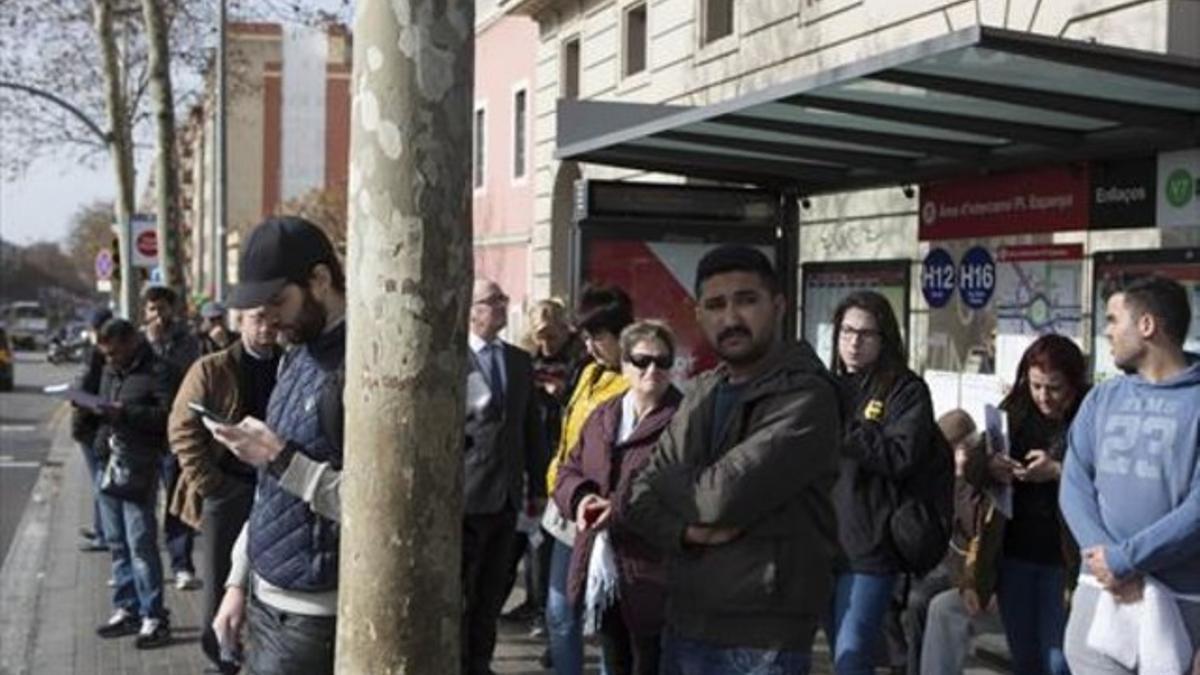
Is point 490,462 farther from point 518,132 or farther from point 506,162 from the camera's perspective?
point 506,162

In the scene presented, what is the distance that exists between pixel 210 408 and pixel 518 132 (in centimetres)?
2026

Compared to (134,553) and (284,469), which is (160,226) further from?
(284,469)

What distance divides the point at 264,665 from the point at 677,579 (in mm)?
1096

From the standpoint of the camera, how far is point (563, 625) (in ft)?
21.4

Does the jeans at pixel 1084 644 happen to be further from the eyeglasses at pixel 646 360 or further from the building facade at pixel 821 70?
the building facade at pixel 821 70

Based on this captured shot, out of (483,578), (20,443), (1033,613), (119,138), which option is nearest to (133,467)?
(483,578)

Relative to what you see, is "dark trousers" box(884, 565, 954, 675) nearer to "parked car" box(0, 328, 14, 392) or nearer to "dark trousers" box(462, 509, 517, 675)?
"dark trousers" box(462, 509, 517, 675)

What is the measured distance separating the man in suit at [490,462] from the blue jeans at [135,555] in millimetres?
2363

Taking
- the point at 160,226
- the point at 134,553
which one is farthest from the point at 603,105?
the point at 160,226

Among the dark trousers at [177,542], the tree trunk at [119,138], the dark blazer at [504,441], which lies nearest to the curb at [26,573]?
the dark trousers at [177,542]

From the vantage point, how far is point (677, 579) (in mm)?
3928

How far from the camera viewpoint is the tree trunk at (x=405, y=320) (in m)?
3.23

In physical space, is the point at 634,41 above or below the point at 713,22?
above

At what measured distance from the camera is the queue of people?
3.82 m
